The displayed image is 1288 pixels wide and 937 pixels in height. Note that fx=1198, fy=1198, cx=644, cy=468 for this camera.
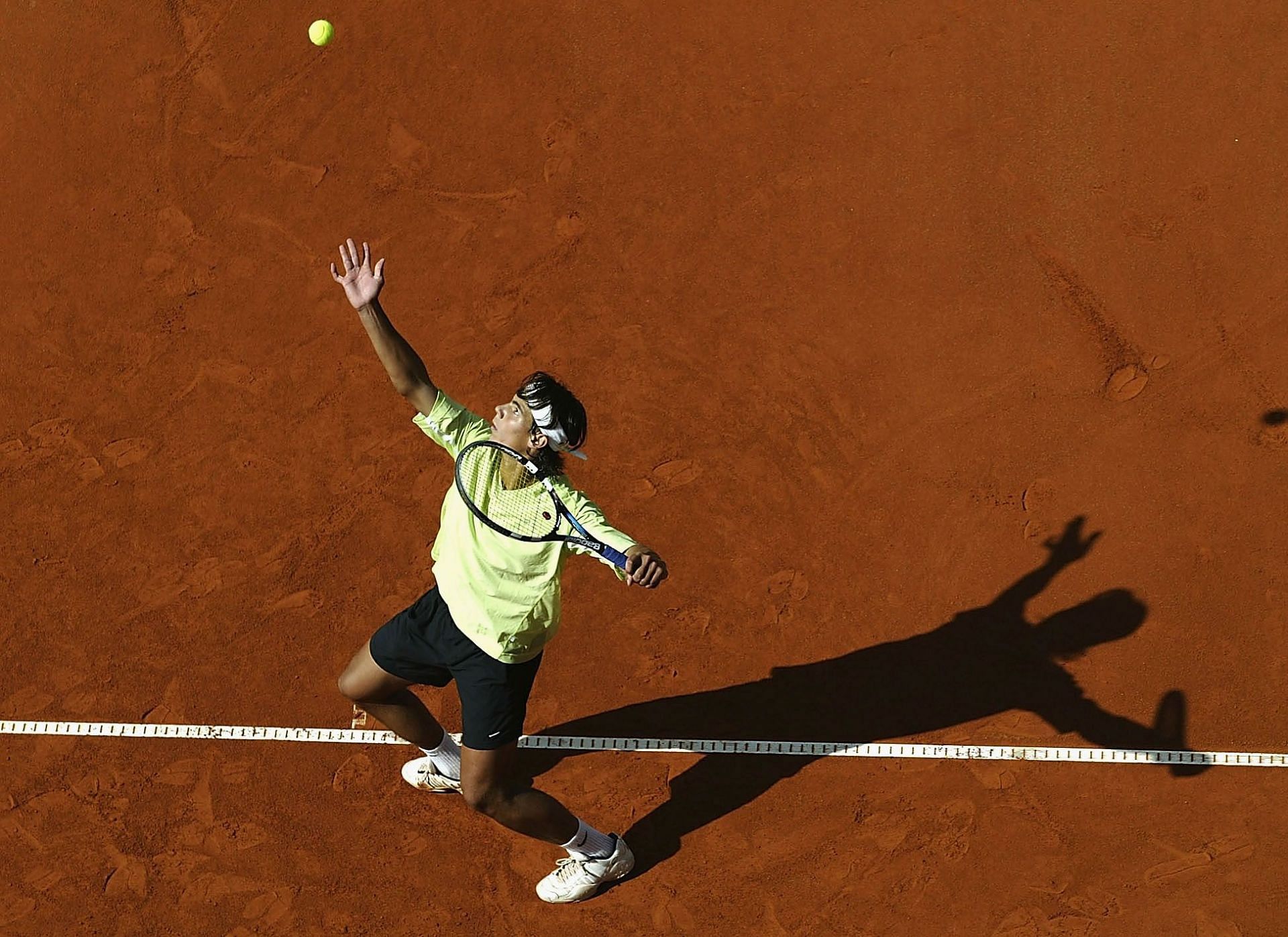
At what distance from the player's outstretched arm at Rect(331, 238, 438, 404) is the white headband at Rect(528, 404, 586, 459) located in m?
0.47

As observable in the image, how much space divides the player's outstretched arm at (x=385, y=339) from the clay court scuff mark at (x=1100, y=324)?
4.18 metres

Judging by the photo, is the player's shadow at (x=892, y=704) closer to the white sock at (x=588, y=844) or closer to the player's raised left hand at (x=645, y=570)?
the white sock at (x=588, y=844)

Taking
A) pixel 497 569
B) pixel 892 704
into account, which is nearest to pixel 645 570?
pixel 497 569

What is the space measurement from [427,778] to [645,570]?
2.26 m

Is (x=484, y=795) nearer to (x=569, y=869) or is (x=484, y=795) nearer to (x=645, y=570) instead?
(x=569, y=869)

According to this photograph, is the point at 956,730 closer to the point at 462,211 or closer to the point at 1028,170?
the point at 1028,170

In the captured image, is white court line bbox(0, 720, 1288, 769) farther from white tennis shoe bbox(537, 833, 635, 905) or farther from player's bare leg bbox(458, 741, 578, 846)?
player's bare leg bbox(458, 741, 578, 846)

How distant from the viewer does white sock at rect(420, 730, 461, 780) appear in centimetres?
593

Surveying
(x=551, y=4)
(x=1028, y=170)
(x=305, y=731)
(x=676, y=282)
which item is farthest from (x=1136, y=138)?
(x=305, y=731)

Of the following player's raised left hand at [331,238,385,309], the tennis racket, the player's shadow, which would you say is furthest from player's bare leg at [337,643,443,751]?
player's raised left hand at [331,238,385,309]

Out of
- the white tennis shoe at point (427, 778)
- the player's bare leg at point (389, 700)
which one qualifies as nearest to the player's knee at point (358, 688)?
the player's bare leg at point (389, 700)

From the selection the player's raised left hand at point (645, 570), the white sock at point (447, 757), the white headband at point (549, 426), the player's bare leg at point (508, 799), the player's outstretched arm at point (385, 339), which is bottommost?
the player's bare leg at point (508, 799)

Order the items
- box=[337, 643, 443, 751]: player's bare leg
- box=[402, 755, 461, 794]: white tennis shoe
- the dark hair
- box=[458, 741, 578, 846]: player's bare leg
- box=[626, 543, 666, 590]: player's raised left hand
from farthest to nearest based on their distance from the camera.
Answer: box=[402, 755, 461, 794]: white tennis shoe, box=[337, 643, 443, 751]: player's bare leg, box=[458, 741, 578, 846]: player's bare leg, the dark hair, box=[626, 543, 666, 590]: player's raised left hand

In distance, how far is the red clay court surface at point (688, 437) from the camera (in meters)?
6.12
